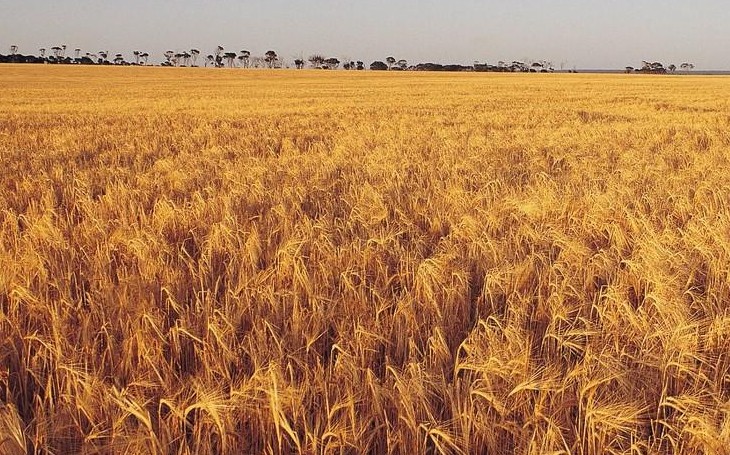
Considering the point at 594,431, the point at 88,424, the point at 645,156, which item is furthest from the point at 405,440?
the point at 645,156

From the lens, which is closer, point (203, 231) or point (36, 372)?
point (36, 372)

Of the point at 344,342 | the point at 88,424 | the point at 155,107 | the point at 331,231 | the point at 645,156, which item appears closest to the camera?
the point at 88,424

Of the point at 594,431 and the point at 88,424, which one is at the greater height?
the point at 594,431

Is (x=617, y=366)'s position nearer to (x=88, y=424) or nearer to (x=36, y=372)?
(x=88, y=424)

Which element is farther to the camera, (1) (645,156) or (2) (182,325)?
(1) (645,156)

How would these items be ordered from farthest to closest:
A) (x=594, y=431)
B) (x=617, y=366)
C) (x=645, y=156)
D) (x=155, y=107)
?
(x=155, y=107) → (x=645, y=156) → (x=617, y=366) → (x=594, y=431)

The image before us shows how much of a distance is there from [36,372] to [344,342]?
1078 millimetres

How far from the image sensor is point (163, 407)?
1854 mm

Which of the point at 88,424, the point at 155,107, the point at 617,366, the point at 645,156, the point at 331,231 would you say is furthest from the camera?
the point at 155,107

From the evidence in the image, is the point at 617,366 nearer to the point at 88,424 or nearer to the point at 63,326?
the point at 88,424

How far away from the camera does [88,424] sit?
1756 millimetres

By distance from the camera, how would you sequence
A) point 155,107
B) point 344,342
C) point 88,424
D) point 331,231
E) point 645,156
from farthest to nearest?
point 155,107
point 645,156
point 331,231
point 344,342
point 88,424

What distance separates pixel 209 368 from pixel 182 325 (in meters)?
0.31

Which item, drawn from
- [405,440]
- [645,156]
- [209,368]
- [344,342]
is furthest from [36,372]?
[645,156]
